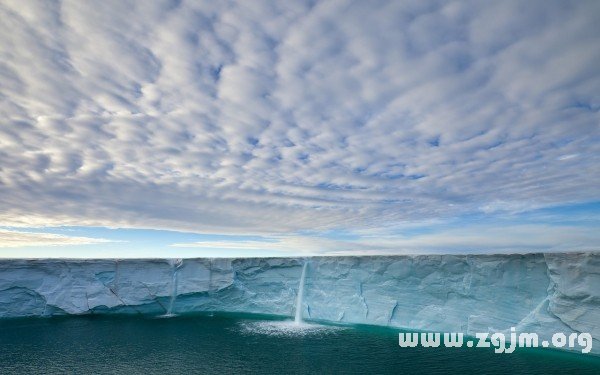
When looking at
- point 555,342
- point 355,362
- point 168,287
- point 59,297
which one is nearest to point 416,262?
point 555,342

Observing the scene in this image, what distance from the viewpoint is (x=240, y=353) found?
12148 mm

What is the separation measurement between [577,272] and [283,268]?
13.0 meters

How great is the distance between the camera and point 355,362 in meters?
11.4

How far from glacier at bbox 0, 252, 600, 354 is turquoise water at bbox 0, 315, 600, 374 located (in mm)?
1489

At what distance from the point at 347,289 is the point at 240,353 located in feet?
25.5

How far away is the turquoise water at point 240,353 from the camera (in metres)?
10.6

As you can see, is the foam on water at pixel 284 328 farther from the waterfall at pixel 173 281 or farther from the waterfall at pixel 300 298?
the waterfall at pixel 173 281

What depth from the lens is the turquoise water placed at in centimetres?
1064

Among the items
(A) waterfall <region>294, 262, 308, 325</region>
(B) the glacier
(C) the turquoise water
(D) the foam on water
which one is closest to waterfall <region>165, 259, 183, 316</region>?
(B) the glacier

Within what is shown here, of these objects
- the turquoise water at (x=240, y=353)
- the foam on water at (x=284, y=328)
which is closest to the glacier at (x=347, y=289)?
the foam on water at (x=284, y=328)

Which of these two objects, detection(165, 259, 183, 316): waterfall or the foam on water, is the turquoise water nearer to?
the foam on water

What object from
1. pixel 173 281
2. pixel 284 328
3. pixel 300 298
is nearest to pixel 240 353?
pixel 284 328

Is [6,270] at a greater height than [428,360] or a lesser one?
greater

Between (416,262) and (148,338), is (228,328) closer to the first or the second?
(148,338)
